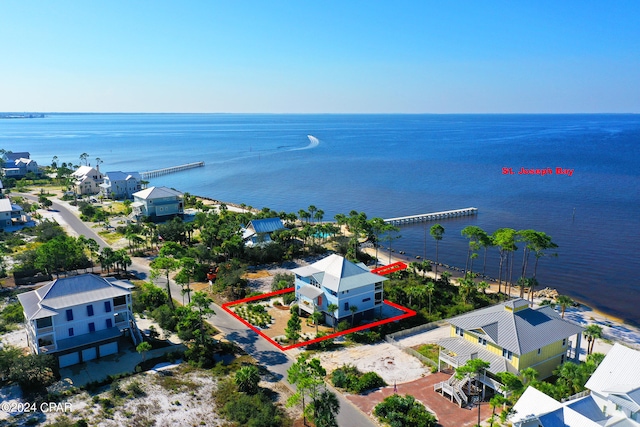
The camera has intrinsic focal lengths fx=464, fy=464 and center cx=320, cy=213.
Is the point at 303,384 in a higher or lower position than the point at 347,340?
higher

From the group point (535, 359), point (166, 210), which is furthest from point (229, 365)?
point (166, 210)

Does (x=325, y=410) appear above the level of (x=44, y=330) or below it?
below

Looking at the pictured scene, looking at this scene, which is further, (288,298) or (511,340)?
(288,298)

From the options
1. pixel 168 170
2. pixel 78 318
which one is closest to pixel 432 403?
pixel 78 318

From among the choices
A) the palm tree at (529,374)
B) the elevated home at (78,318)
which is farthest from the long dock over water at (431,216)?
the elevated home at (78,318)

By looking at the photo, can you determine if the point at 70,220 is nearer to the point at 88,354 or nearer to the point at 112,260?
the point at 112,260

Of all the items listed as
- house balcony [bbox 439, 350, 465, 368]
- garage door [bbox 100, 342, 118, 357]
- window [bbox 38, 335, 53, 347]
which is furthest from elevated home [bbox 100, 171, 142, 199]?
house balcony [bbox 439, 350, 465, 368]

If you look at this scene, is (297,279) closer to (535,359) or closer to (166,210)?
(535,359)
